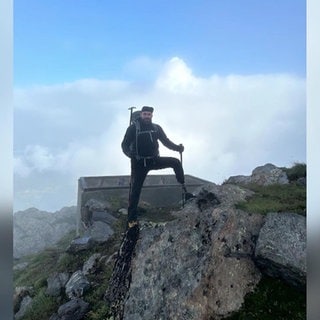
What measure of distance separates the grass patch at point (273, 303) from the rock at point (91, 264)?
4.91 feet

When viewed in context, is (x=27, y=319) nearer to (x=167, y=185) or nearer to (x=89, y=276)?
(x=89, y=276)

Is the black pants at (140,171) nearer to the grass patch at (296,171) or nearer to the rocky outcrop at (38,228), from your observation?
the rocky outcrop at (38,228)

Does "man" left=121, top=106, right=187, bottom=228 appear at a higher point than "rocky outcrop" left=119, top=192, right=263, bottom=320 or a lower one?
higher

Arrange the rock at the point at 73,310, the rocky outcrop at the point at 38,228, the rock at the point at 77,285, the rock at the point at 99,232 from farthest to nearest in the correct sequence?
the rock at the point at 99,232
the rocky outcrop at the point at 38,228
the rock at the point at 77,285
the rock at the point at 73,310

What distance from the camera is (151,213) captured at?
16.0ft

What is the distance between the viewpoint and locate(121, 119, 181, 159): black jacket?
189 inches

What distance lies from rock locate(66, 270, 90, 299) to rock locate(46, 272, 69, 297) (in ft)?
0.20

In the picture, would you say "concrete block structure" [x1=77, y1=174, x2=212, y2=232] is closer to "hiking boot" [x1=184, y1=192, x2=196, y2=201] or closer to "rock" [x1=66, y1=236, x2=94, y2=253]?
"hiking boot" [x1=184, y1=192, x2=196, y2=201]

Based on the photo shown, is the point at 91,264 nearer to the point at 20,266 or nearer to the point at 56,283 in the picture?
the point at 56,283

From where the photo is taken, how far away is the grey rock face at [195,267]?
4.38m

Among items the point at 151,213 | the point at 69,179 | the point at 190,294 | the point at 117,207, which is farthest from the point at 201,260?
the point at 69,179

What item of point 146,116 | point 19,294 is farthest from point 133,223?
point 19,294

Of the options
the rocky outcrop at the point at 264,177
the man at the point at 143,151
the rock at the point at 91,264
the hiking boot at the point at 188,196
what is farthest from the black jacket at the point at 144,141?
the rock at the point at 91,264

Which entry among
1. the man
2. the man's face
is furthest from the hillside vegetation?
the man's face
